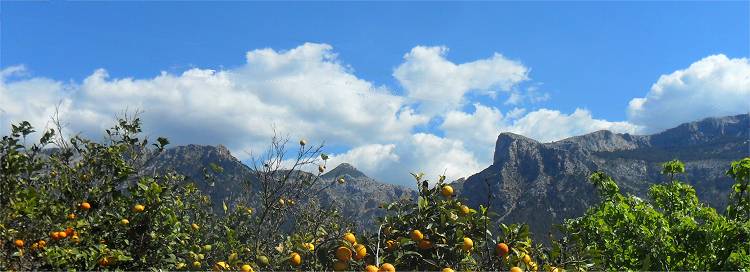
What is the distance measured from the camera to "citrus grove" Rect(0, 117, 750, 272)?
404 cm

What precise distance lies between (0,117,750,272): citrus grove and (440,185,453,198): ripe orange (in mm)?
40

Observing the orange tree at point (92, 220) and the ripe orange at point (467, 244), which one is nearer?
the ripe orange at point (467, 244)

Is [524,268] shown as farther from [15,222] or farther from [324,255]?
[15,222]

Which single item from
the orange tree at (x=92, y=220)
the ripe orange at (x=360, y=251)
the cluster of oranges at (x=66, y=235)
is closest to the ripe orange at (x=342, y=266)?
the ripe orange at (x=360, y=251)

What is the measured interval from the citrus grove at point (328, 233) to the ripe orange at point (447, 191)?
4 cm

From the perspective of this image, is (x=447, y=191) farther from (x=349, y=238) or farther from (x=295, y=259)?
(x=295, y=259)

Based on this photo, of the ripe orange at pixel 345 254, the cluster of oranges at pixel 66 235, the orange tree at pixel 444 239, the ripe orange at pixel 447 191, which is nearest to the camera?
the ripe orange at pixel 345 254

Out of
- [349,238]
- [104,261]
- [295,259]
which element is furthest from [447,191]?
[104,261]

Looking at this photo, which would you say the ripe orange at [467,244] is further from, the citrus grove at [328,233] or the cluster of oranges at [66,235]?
the cluster of oranges at [66,235]

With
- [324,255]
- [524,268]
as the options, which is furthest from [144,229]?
[524,268]

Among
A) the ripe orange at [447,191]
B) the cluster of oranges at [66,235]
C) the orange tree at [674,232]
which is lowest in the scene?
the orange tree at [674,232]

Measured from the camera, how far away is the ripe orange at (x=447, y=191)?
14.9 feet

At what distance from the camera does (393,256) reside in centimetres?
388

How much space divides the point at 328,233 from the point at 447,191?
1689mm
